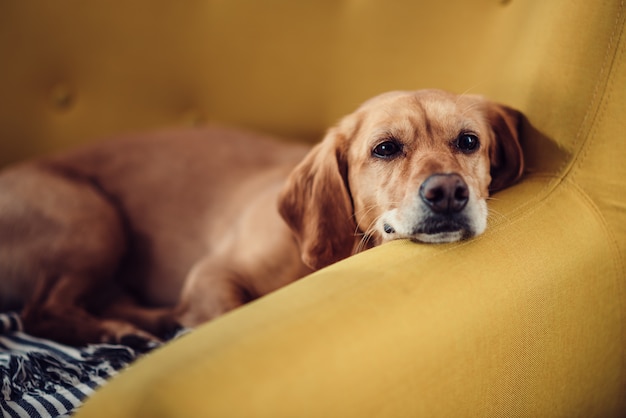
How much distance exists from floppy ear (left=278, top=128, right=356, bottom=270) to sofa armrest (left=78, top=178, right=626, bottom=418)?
1.18ft

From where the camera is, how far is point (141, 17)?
84.7 inches

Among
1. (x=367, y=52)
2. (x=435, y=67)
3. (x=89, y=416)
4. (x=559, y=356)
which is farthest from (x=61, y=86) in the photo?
(x=559, y=356)

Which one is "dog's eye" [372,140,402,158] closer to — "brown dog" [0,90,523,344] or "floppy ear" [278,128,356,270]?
"brown dog" [0,90,523,344]

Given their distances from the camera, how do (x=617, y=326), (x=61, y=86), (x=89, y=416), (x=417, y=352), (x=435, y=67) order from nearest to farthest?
(x=89, y=416), (x=417, y=352), (x=617, y=326), (x=435, y=67), (x=61, y=86)

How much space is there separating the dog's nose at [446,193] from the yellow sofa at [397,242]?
0.25 feet

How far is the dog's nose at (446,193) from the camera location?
1.17 meters

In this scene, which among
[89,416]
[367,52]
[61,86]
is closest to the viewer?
[89,416]

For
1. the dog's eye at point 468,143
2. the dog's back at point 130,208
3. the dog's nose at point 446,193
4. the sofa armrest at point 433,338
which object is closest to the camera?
the sofa armrest at point 433,338

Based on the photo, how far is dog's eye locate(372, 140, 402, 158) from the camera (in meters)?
1.42

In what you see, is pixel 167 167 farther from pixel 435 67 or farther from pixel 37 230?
pixel 435 67

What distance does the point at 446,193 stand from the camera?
118 cm

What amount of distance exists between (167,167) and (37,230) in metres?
0.46

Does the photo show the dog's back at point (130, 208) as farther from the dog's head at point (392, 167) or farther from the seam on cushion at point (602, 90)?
the seam on cushion at point (602, 90)

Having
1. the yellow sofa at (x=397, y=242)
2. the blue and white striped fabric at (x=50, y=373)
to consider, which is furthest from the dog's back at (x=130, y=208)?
the blue and white striped fabric at (x=50, y=373)
